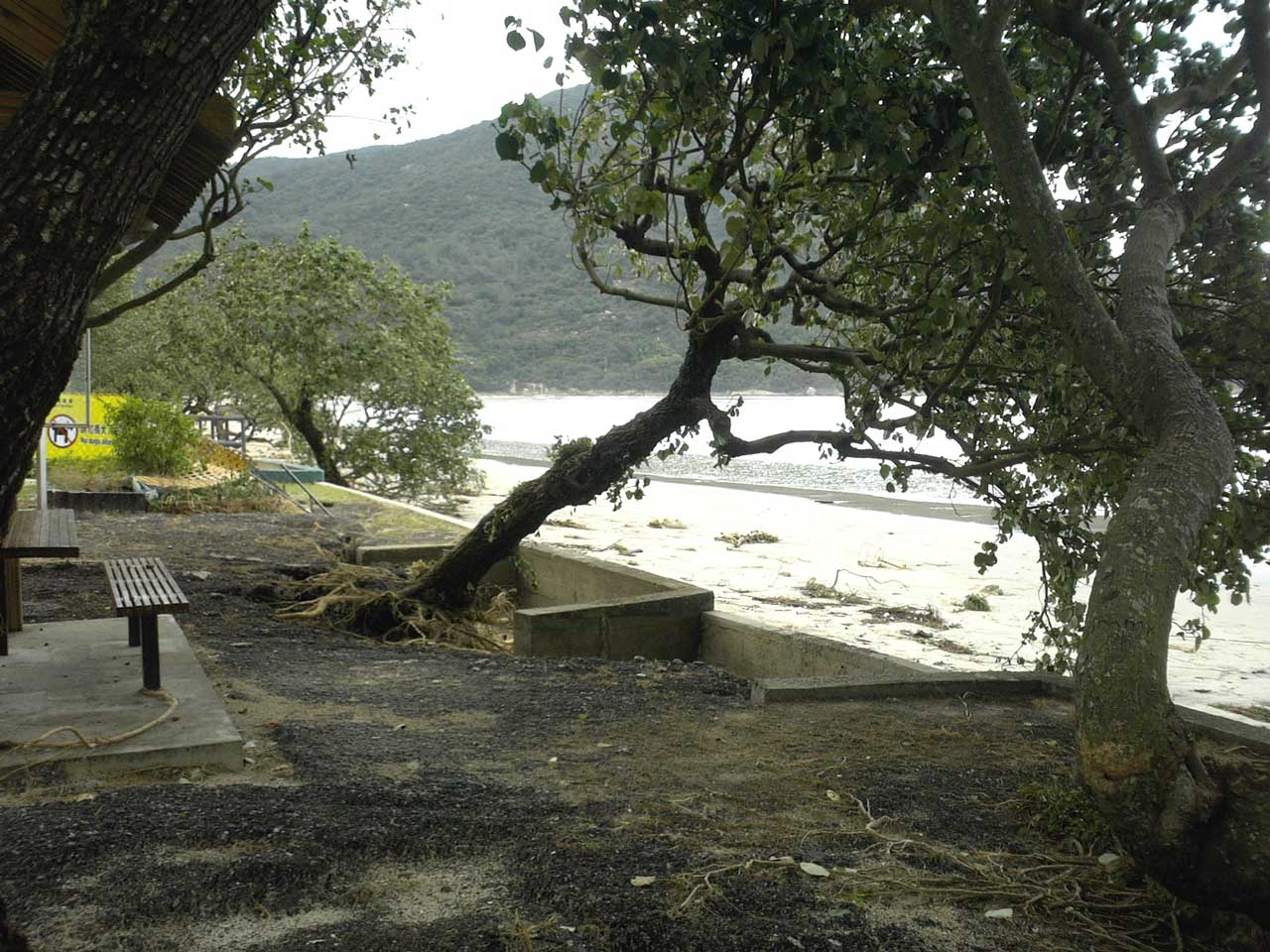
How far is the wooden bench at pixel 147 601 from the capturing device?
4648 millimetres

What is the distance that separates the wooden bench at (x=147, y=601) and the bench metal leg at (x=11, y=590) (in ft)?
2.09

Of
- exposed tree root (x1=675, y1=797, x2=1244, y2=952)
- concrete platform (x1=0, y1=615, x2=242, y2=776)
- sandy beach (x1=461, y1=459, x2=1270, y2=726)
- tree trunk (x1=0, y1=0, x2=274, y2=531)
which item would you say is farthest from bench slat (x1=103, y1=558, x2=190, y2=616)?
sandy beach (x1=461, y1=459, x2=1270, y2=726)

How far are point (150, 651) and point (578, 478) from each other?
3.39 m

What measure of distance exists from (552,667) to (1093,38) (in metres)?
4.26

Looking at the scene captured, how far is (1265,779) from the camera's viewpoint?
2.96 m

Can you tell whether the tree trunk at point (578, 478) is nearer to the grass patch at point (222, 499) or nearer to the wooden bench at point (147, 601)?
the wooden bench at point (147, 601)

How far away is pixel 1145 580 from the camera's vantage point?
2.85 m

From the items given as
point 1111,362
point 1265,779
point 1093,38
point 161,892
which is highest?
point 1093,38

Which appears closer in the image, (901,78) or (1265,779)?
(1265,779)

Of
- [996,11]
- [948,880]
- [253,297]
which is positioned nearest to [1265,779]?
[948,880]

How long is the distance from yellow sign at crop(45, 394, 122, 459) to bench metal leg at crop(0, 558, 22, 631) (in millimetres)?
8651

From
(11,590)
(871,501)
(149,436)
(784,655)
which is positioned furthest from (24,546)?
(871,501)

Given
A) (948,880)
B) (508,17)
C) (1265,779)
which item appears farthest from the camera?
(508,17)

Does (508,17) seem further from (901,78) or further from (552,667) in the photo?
(552,667)
